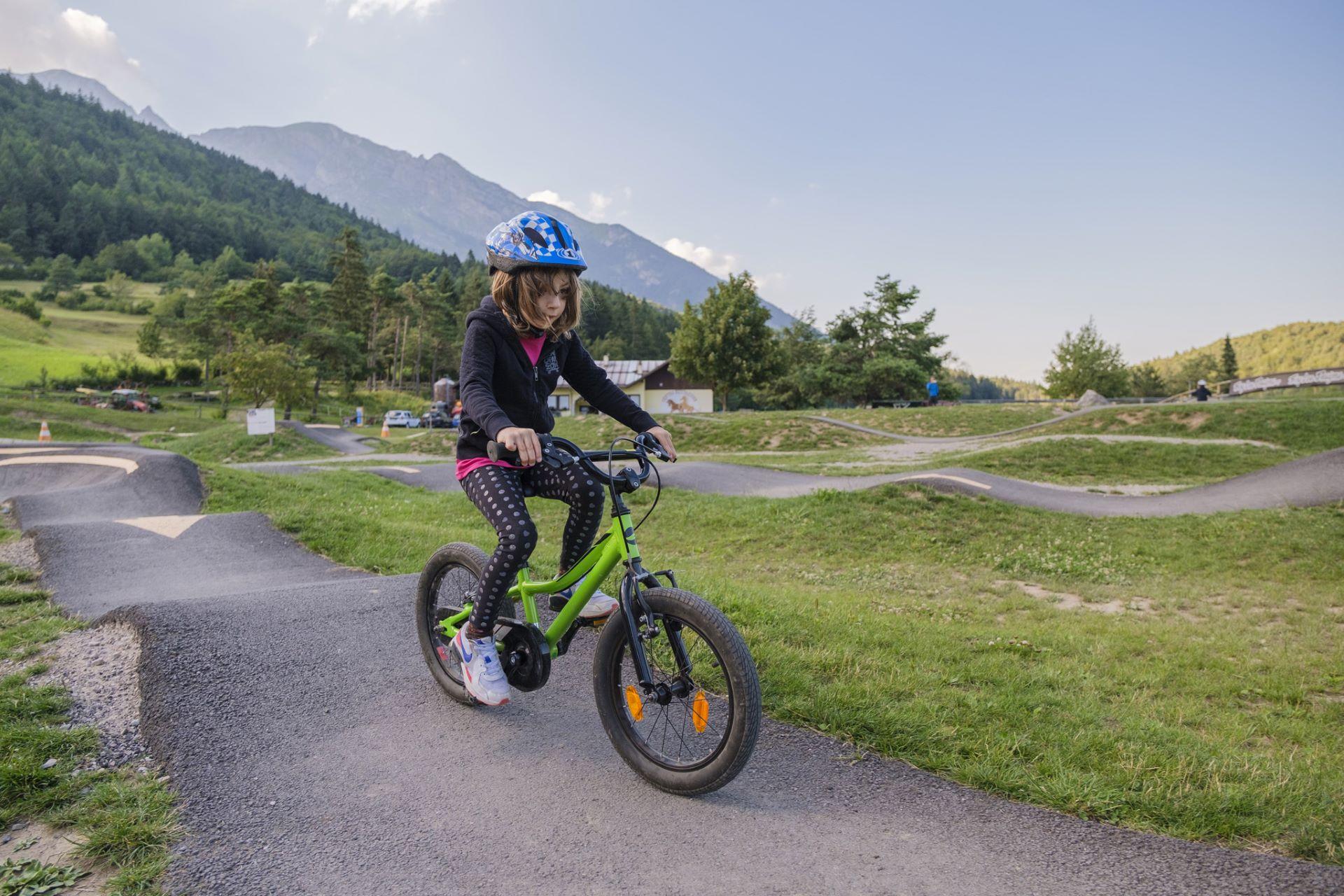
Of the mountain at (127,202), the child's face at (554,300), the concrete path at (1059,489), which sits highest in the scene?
the mountain at (127,202)

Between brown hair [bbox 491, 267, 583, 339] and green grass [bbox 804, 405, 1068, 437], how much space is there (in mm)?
26900

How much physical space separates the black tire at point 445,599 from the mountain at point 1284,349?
145 meters

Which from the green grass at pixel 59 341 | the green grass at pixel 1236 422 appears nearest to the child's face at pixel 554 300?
the green grass at pixel 1236 422

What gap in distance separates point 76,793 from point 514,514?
84.4 inches

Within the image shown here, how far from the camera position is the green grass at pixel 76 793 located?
8.69 feet

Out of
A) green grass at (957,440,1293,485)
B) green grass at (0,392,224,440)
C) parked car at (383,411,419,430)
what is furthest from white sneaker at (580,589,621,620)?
parked car at (383,411,419,430)

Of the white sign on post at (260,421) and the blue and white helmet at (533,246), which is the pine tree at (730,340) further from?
the blue and white helmet at (533,246)

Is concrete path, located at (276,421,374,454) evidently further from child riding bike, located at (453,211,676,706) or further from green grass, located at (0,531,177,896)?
child riding bike, located at (453,211,676,706)

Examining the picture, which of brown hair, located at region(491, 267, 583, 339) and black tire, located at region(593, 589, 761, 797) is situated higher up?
brown hair, located at region(491, 267, 583, 339)

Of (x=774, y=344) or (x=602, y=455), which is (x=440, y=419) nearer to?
(x=774, y=344)

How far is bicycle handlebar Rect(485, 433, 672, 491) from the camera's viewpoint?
3.17m

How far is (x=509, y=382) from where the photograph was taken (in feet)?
12.5

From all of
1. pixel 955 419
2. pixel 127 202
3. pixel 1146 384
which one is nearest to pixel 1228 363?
pixel 1146 384

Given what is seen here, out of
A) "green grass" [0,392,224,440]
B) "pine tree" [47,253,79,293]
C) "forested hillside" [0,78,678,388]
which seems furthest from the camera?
"pine tree" [47,253,79,293]
